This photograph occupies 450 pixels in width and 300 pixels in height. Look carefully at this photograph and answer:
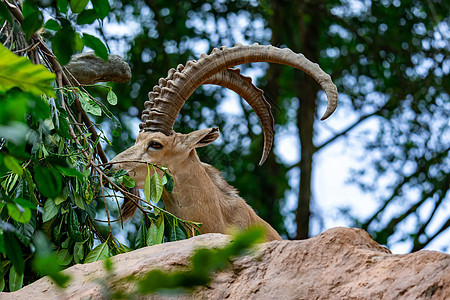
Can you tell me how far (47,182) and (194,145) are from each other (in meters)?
4.17

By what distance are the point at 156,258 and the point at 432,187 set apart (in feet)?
31.4

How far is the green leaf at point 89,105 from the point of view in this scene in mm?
5129

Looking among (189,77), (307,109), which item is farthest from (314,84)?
(189,77)

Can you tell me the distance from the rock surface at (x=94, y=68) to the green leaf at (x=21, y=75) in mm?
4462

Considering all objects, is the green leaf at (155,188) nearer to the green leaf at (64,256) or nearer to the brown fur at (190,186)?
the green leaf at (64,256)

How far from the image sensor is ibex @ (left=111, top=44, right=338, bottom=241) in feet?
19.3

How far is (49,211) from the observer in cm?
461

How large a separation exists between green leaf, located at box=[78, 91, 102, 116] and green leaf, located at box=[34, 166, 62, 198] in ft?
10.3

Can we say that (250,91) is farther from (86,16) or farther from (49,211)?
(86,16)

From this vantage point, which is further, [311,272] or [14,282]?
[14,282]

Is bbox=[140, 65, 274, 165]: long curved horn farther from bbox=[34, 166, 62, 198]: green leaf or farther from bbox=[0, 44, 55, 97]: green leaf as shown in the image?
bbox=[0, 44, 55, 97]: green leaf

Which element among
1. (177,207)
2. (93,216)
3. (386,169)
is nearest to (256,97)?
(177,207)

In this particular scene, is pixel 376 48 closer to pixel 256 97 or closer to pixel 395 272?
pixel 256 97

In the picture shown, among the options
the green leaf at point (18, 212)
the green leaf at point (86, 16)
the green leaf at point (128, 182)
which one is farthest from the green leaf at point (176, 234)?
the green leaf at point (18, 212)
